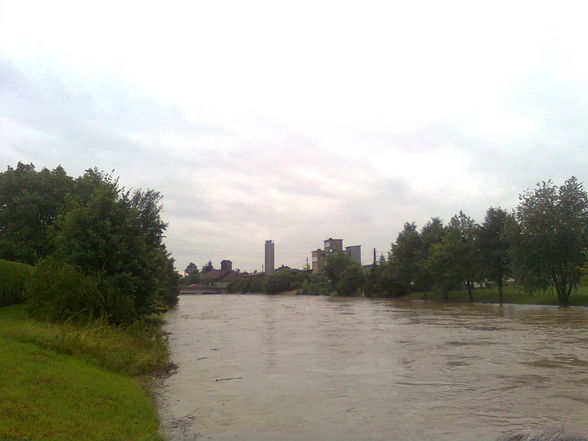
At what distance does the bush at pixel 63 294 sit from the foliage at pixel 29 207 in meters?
16.5

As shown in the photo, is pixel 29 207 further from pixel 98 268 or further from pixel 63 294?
pixel 63 294

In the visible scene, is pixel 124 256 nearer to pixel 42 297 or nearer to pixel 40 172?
pixel 42 297

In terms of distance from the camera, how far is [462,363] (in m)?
17.2

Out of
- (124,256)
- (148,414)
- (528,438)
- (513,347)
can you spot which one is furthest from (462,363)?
(124,256)

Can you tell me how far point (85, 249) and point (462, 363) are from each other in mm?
Result: 15976

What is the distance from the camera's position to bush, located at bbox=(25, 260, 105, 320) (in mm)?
20469

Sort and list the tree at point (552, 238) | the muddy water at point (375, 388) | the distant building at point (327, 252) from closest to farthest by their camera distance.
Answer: the muddy water at point (375, 388)
the tree at point (552, 238)
the distant building at point (327, 252)

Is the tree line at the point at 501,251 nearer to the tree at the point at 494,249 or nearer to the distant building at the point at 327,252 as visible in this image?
the tree at the point at 494,249

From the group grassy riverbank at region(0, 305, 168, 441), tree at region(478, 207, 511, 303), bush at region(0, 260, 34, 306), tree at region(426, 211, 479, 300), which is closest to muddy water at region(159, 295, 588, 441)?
grassy riverbank at region(0, 305, 168, 441)

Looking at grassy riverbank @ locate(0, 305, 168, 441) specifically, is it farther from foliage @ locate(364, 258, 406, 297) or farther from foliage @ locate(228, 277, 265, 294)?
foliage @ locate(228, 277, 265, 294)

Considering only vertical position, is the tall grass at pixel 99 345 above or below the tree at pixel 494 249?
below

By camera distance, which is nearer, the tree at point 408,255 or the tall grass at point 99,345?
the tall grass at point 99,345

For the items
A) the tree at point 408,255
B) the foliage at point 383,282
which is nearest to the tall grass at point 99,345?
the tree at point 408,255

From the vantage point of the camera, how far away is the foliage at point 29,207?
120ft
